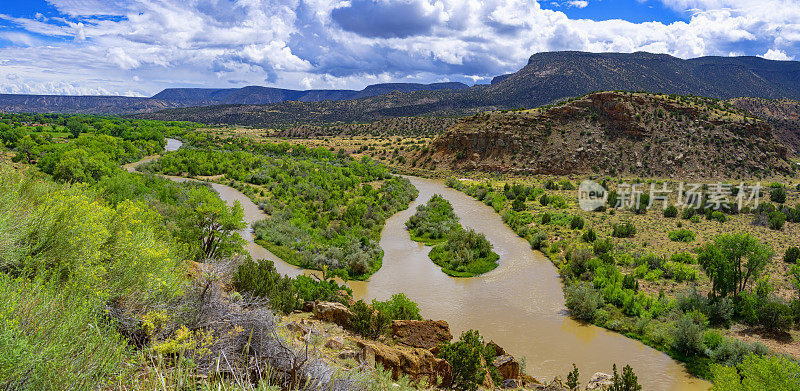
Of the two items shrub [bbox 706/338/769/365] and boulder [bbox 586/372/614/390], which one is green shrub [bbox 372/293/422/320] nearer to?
boulder [bbox 586/372/614/390]

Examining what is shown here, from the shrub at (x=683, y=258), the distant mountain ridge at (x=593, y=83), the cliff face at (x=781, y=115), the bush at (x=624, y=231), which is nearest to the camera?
the shrub at (x=683, y=258)

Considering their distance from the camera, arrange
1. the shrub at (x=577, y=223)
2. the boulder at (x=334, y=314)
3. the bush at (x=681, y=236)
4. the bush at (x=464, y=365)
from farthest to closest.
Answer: the shrub at (x=577, y=223), the bush at (x=681, y=236), the boulder at (x=334, y=314), the bush at (x=464, y=365)

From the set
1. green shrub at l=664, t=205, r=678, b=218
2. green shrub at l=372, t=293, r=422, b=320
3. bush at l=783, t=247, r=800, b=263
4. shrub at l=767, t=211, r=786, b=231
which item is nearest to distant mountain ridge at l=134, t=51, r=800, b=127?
green shrub at l=664, t=205, r=678, b=218

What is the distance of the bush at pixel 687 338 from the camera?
15.9 m

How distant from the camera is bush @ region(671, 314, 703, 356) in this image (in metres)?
15.9

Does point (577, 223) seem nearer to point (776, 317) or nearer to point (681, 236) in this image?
point (681, 236)

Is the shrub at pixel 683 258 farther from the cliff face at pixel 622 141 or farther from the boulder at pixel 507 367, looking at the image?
the cliff face at pixel 622 141

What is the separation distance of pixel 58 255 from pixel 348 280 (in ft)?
57.3

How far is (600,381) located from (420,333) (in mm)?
6396

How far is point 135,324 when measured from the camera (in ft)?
21.1

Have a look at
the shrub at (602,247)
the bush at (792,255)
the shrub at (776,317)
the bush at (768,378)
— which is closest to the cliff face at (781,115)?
the bush at (792,255)

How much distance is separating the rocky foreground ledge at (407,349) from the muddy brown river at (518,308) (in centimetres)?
255

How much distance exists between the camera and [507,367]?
1267cm

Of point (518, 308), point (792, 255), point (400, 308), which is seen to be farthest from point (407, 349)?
point (792, 255)
